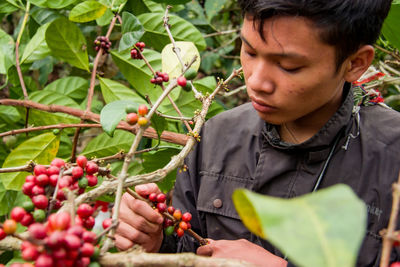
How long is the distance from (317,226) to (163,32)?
4.57ft

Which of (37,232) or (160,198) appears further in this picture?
(160,198)

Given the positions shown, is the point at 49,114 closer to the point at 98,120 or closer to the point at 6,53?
the point at 98,120

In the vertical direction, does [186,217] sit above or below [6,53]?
below

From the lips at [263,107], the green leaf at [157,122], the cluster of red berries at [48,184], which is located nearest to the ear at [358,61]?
the lips at [263,107]

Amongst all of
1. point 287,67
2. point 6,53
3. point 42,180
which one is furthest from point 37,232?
point 6,53

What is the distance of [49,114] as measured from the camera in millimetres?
1549

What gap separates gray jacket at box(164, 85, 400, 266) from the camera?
1176 mm

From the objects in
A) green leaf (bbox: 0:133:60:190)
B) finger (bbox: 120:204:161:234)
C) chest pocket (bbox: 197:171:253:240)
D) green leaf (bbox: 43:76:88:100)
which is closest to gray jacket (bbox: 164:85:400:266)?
chest pocket (bbox: 197:171:253:240)

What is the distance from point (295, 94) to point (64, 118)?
972mm

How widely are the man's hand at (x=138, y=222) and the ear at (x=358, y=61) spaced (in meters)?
0.67

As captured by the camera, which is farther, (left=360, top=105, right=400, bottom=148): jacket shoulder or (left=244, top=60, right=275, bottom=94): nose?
(left=360, top=105, right=400, bottom=148): jacket shoulder

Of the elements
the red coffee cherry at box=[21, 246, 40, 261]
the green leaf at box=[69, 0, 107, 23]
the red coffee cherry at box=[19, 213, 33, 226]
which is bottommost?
the red coffee cherry at box=[19, 213, 33, 226]

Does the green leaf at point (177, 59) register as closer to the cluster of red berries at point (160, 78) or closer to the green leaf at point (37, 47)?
the cluster of red berries at point (160, 78)

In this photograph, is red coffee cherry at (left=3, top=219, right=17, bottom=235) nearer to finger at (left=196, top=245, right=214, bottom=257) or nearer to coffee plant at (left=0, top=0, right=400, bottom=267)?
coffee plant at (left=0, top=0, right=400, bottom=267)
